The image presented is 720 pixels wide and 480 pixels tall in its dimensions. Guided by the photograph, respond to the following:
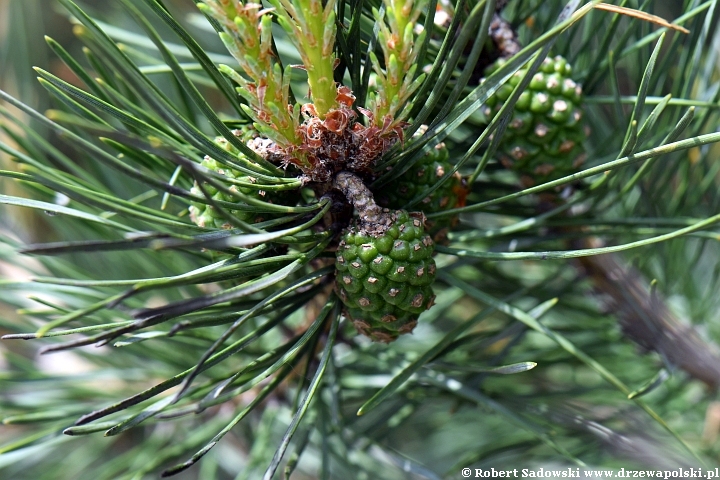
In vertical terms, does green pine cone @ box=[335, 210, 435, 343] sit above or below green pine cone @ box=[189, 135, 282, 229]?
below

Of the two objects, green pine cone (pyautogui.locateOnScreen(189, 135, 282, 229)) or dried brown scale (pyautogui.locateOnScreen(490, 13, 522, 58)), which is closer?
green pine cone (pyautogui.locateOnScreen(189, 135, 282, 229))

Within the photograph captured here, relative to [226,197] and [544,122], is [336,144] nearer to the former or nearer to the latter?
[226,197]

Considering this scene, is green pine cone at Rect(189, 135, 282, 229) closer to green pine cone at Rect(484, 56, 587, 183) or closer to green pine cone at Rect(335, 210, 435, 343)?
green pine cone at Rect(335, 210, 435, 343)

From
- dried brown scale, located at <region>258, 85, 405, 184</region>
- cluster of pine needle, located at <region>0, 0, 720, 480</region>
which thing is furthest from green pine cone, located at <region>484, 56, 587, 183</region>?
dried brown scale, located at <region>258, 85, 405, 184</region>

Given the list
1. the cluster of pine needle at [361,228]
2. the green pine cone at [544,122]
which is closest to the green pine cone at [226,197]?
the cluster of pine needle at [361,228]

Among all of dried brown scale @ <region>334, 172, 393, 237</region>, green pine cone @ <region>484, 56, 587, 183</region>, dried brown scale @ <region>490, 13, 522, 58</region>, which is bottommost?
green pine cone @ <region>484, 56, 587, 183</region>
